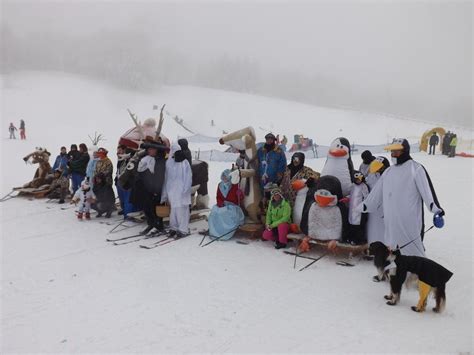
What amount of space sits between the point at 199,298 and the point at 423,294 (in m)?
2.51

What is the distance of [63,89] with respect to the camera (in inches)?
1735

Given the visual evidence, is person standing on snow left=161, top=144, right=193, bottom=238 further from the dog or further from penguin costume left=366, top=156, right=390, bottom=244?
the dog

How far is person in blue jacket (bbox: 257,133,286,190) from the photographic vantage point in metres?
7.31

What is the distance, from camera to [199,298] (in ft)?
15.7

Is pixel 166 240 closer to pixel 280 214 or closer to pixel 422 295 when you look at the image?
pixel 280 214

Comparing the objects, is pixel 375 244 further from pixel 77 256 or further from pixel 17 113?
pixel 17 113

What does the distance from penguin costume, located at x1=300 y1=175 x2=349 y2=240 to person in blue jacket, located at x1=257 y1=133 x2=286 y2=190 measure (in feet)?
3.72

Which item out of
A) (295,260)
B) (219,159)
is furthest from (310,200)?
(219,159)

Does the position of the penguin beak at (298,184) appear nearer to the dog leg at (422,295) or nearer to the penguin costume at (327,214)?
the penguin costume at (327,214)

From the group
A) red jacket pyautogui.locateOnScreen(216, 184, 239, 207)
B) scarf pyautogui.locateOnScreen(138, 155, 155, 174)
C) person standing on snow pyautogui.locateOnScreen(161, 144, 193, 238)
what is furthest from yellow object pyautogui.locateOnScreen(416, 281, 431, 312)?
scarf pyautogui.locateOnScreen(138, 155, 155, 174)

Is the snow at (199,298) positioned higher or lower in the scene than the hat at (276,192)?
lower

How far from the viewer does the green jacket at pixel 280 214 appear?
21.8ft

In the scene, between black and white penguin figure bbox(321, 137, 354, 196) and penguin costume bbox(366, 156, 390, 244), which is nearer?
penguin costume bbox(366, 156, 390, 244)

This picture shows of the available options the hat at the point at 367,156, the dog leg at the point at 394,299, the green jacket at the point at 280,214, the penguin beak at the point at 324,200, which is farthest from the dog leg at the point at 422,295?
the hat at the point at 367,156
